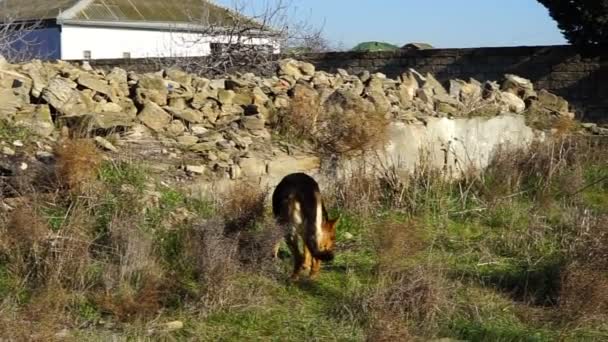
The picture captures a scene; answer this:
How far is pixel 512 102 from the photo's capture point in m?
14.7

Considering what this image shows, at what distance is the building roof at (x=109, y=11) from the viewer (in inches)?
1278

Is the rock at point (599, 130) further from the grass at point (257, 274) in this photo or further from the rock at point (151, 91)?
the rock at point (151, 91)

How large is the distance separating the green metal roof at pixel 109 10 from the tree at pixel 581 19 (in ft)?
51.9

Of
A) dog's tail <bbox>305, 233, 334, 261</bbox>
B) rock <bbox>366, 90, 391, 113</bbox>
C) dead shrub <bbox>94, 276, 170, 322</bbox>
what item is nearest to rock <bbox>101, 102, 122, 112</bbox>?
rock <bbox>366, 90, 391, 113</bbox>

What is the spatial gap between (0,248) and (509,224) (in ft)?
15.9

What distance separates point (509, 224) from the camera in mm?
9297

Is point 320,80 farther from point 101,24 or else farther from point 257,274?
point 101,24

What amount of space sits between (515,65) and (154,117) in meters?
9.76

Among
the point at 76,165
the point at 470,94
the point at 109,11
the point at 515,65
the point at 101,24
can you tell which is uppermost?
the point at 109,11

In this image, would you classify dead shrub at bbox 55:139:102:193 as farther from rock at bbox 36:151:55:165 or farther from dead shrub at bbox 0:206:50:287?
dead shrub at bbox 0:206:50:287

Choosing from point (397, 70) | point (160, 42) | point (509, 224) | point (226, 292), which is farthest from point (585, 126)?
point (160, 42)

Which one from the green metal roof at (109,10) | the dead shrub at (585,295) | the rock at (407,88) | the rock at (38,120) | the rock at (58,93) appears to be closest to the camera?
the dead shrub at (585,295)

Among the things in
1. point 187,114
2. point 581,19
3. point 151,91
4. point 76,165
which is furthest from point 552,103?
point 76,165

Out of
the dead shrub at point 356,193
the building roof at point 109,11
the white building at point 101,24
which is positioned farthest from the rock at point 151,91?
the building roof at point 109,11
